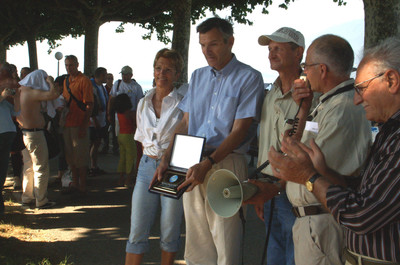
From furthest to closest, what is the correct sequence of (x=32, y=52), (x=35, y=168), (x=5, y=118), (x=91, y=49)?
(x=32, y=52)
(x=91, y=49)
(x=35, y=168)
(x=5, y=118)

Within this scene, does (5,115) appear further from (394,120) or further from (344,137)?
(394,120)

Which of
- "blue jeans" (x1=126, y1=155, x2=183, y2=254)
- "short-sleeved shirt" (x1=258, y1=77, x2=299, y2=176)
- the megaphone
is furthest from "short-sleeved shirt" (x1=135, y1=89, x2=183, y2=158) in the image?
the megaphone

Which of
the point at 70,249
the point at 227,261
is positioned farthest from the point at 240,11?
the point at 227,261

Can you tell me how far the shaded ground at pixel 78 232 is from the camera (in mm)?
4707

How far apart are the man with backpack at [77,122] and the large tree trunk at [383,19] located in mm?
5246

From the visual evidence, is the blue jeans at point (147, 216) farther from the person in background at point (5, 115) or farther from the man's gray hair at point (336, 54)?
the person in background at point (5, 115)

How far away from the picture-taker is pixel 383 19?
26.7 ft

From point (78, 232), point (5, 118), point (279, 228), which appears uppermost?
point (5, 118)

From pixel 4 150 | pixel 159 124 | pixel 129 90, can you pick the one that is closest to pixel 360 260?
pixel 159 124

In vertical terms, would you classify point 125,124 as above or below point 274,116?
below

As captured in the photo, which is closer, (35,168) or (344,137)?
(344,137)

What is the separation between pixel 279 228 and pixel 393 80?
1.80 meters

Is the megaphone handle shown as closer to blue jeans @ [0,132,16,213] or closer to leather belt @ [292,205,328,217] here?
leather belt @ [292,205,328,217]

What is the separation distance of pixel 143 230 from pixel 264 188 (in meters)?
1.39
